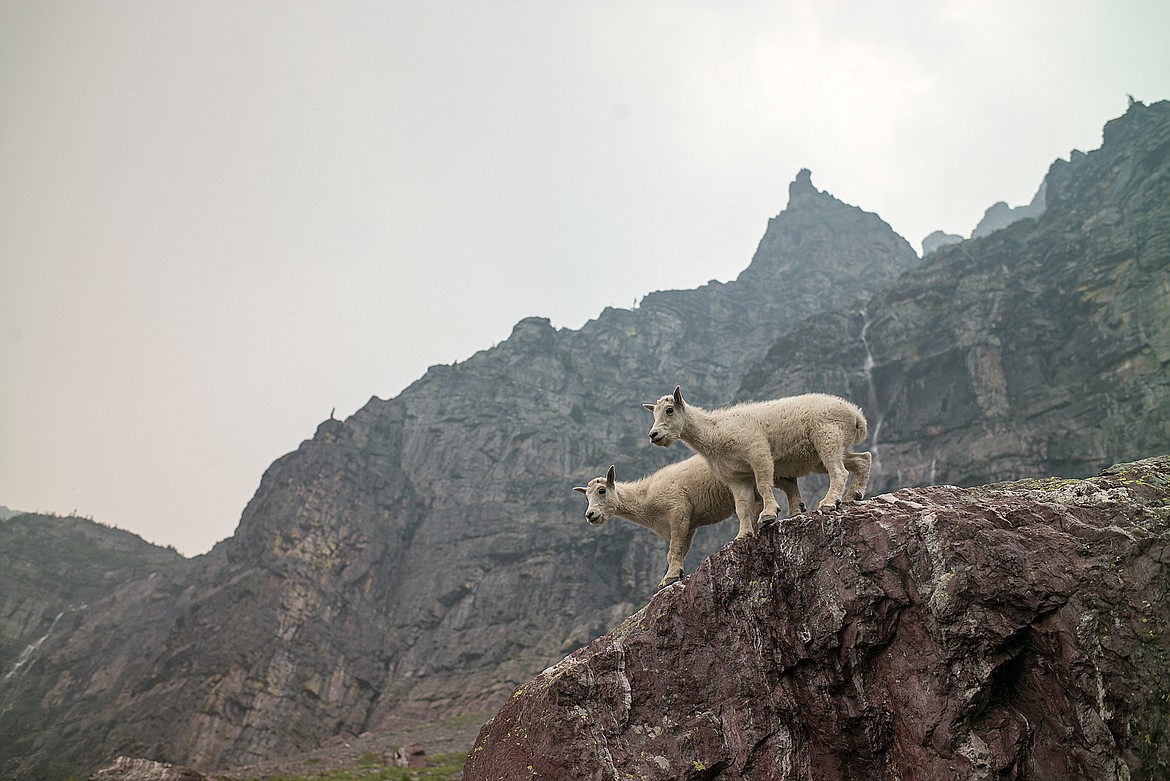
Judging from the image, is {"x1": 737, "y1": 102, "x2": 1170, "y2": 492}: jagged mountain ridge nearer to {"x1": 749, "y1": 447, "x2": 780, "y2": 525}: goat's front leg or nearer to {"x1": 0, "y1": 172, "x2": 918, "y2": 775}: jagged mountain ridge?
{"x1": 0, "y1": 172, "x2": 918, "y2": 775}: jagged mountain ridge

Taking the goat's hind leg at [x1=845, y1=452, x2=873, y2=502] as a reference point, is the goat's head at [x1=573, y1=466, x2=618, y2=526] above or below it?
above

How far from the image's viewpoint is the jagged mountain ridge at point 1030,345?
68.4 metres

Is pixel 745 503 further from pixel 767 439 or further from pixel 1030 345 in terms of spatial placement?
pixel 1030 345

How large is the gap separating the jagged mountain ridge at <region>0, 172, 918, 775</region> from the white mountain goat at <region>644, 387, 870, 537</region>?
71580 millimetres

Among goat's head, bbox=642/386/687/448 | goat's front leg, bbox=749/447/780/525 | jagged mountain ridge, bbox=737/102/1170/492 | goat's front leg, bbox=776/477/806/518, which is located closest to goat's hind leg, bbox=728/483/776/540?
goat's front leg, bbox=749/447/780/525

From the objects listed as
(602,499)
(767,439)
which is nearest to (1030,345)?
(602,499)

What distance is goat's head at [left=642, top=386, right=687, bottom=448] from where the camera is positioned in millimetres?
13023

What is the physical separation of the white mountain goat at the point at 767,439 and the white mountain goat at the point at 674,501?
3.63ft

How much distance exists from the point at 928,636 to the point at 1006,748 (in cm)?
151

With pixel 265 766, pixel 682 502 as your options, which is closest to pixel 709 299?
pixel 265 766

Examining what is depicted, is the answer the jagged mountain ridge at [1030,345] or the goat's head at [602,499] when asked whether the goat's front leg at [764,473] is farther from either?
the jagged mountain ridge at [1030,345]

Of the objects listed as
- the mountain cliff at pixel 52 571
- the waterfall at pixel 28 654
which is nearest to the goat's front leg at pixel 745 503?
the mountain cliff at pixel 52 571

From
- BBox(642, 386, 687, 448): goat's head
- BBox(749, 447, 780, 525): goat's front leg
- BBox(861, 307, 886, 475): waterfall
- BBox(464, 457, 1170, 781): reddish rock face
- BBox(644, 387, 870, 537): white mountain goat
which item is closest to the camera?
BBox(464, 457, 1170, 781): reddish rock face

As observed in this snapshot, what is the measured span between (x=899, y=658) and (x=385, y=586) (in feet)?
317
